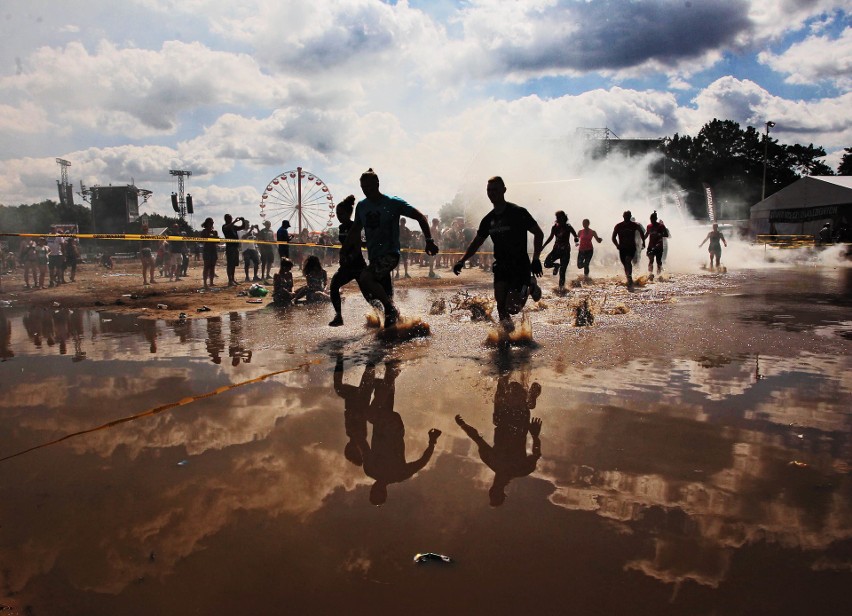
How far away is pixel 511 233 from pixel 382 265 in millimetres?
1707

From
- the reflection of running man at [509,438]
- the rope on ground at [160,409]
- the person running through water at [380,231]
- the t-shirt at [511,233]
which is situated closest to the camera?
the reflection of running man at [509,438]

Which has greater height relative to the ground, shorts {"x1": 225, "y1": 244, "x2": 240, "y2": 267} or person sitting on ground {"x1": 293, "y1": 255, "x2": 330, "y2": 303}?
shorts {"x1": 225, "y1": 244, "x2": 240, "y2": 267}

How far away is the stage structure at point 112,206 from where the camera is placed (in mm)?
46188

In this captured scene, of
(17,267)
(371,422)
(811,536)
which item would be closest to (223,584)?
(371,422)

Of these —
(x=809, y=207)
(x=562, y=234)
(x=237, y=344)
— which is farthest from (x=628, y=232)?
(x=809, y=207)

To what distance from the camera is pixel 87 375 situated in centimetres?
567

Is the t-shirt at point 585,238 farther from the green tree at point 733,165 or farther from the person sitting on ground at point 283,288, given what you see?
the green tree at point 733,165

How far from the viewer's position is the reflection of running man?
10.3 feet

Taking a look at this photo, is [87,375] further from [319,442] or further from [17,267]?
[17,267]

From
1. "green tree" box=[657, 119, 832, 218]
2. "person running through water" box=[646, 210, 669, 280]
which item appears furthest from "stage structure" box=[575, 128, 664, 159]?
"person running through water" box=[646, 210, 669, 280]

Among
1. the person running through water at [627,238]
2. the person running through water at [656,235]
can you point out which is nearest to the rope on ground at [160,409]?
the person running through water at [627,238]

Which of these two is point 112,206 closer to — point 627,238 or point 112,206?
point 112,206

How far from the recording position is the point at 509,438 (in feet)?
12.1

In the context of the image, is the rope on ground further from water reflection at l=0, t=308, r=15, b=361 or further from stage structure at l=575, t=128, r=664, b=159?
stage structure at l=575, t=128, r=664, b=159
